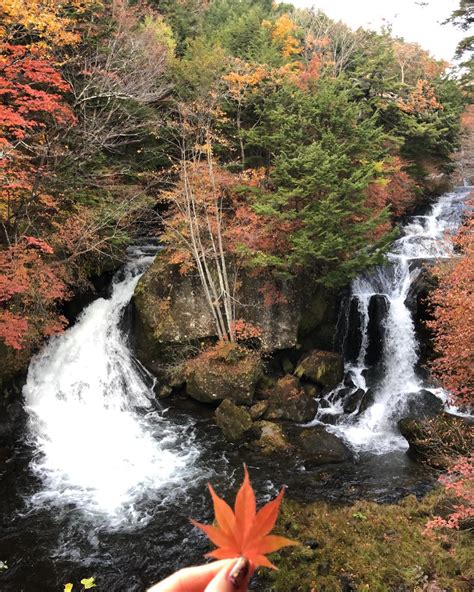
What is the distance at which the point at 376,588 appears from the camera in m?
5.86

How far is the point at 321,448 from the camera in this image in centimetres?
1046

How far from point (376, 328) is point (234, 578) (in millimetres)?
14592

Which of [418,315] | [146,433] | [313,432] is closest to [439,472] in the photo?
[313,432]

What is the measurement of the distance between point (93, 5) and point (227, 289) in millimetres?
10002

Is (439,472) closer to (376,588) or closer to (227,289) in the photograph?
(376,588)

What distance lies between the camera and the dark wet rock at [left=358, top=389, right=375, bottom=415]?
41.6ft

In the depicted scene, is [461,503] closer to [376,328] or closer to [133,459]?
[133,459]

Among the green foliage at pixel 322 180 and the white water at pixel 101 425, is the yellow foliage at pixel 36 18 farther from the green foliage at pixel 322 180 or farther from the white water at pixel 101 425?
the white water at pixel 101 425

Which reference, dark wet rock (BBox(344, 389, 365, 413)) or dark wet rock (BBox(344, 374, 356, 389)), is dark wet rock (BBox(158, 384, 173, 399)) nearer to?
dark wet rock (BBox(344, 389, 365, 413))

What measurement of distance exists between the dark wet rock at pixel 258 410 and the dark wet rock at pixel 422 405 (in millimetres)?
4236

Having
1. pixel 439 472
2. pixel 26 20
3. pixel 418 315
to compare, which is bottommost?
pixel 439 472

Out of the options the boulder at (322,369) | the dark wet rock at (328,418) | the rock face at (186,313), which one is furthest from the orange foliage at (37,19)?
the dark wet rock at (328,418)

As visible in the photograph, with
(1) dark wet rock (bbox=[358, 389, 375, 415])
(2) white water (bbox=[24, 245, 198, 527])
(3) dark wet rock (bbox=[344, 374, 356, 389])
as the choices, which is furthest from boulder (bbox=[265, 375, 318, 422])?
(2) white water (bbox=[24, 245, 198, 527])

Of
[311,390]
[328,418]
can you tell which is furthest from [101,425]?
[328,418]
